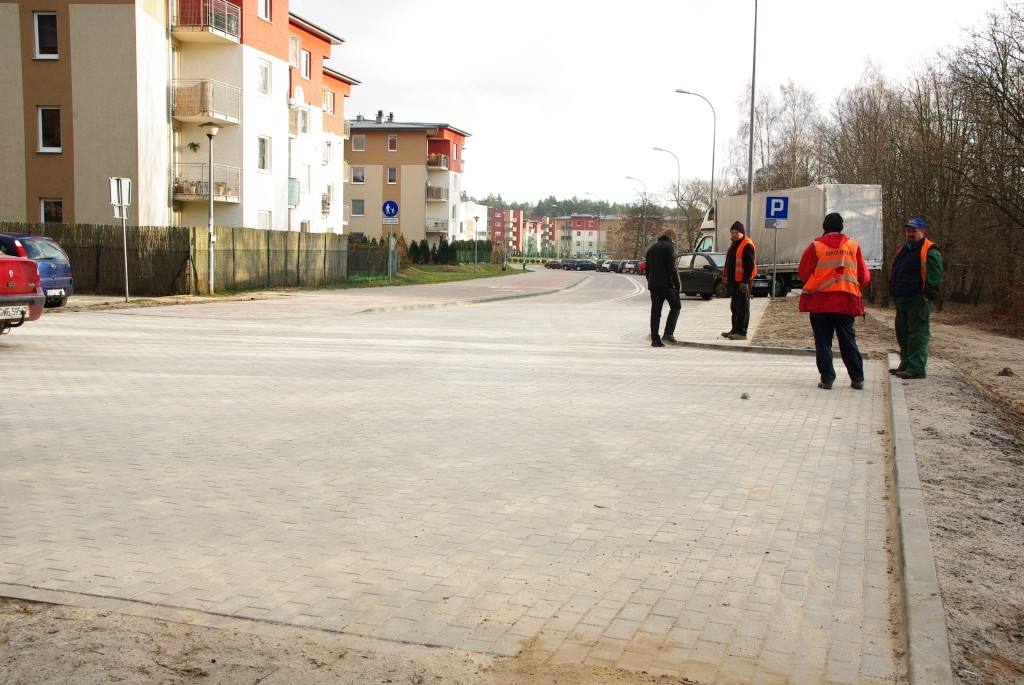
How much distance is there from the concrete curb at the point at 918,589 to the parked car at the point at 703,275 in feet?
83.4

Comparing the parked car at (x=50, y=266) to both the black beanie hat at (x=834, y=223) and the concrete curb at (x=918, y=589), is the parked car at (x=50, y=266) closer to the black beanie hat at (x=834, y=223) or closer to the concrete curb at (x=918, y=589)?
the black beanie hat at (x=834, y=223)

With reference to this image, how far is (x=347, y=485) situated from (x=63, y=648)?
267cm

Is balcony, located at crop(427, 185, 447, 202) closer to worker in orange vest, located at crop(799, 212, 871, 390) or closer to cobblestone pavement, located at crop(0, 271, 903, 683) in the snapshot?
cobblestone pavement, located at crop(0, 271, 903, 683)

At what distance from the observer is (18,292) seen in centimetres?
1298

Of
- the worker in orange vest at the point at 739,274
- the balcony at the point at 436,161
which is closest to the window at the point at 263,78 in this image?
the worker in orange vest at the point at 739,274

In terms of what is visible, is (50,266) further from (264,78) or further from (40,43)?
(264,78)

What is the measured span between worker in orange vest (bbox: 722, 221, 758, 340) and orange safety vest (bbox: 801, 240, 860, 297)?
537 centimetres

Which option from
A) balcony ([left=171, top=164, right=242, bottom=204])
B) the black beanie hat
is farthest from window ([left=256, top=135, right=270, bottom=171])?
the black beanie hat

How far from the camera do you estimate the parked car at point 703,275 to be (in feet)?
104

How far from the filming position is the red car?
1280cm

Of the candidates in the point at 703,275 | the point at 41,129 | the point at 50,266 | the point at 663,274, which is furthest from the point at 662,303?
the point at 41,129

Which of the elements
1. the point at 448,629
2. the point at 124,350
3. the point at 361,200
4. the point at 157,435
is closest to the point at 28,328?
the point at 124,350

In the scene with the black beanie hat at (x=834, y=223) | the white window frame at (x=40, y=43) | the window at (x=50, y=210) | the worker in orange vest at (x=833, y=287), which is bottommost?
the worker in orange vest at (x=833, y=287)

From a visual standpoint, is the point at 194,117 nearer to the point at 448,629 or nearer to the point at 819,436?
the point at 819,436
